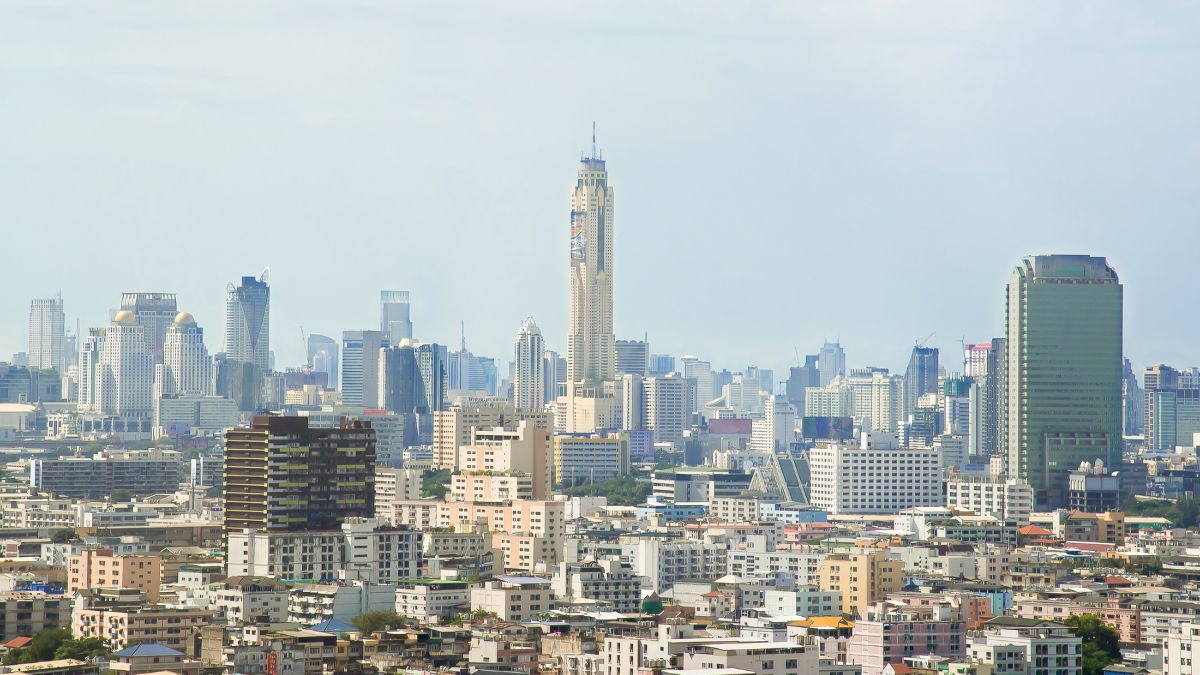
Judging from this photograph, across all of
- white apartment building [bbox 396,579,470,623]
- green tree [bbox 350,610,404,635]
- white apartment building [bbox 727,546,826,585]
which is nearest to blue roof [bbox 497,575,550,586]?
white apartment building [bbox 396,579,470,623]

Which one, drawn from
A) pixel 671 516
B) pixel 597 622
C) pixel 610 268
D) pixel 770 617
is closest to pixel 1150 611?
pixel 770 617

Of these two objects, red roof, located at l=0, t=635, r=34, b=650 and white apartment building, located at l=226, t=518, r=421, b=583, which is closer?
red roof, located at l=0, t=635, r=34, b=650

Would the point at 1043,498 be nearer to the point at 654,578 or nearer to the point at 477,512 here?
the point at 477,512

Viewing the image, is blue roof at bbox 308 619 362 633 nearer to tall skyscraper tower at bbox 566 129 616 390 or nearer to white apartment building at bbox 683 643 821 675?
white apartment building at bbox 683 643 821 675

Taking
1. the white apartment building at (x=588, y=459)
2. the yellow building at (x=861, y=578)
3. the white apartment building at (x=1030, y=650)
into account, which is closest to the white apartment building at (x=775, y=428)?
the white apartment building at (x=588, y=459)

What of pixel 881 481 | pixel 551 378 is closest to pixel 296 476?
pixel 881 481

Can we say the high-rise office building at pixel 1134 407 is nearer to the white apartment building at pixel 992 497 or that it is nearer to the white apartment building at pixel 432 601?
the white apartment building at pixel 992 497

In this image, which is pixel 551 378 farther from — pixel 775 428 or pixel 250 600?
pixel 250 600
